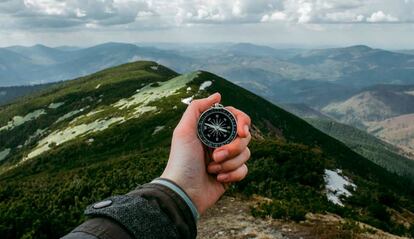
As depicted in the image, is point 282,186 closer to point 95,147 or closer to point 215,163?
point 215,163

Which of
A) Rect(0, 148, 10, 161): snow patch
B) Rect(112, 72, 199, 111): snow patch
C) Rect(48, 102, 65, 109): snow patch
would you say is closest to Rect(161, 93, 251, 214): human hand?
Rect(112, 72, 199, 111): snow patch

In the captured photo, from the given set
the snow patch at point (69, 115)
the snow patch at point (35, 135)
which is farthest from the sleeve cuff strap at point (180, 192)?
the snow patch at point (69, 115)

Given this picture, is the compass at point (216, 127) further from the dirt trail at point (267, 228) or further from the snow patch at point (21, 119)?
the snow patch at point (21, 119)

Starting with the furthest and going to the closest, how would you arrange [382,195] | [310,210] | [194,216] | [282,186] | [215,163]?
1. [382,195]
2. [282,186]
3. [310,210]
4. [215,163]
5. [194,216]

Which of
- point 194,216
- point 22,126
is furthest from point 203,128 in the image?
point 22,126

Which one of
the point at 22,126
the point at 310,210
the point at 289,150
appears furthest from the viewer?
the point at 22,126
